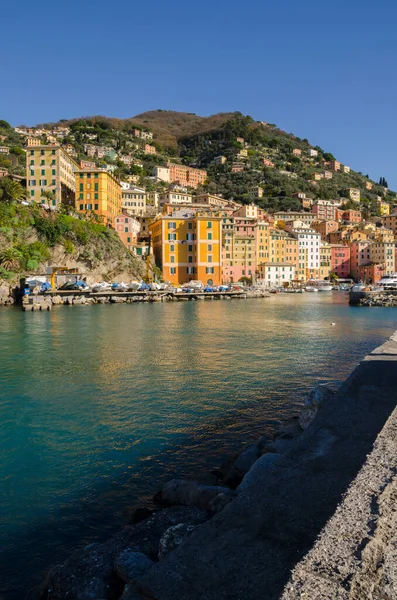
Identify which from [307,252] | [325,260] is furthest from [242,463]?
[325,260]

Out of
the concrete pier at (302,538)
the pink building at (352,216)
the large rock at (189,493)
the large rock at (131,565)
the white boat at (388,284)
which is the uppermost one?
the pink building at (352,216)

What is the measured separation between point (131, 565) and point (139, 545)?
67cm

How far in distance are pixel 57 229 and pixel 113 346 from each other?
1530 inches

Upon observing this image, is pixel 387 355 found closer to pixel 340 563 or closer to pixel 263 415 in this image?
pixel 263 415

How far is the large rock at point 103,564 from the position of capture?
4227mm

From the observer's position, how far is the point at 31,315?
36656mm

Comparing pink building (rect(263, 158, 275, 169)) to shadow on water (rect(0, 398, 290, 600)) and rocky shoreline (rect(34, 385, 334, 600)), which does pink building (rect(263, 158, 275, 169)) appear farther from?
rocky shoreline (rect(34, 385, 334, 600))

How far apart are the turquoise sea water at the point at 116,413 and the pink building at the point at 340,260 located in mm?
84441

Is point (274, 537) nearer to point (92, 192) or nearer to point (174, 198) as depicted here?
point (92, 192)

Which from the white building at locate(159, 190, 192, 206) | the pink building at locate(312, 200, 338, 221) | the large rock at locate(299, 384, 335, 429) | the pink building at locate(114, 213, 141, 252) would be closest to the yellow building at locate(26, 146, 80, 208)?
the pink building at locate(114, 213, 141, 252)

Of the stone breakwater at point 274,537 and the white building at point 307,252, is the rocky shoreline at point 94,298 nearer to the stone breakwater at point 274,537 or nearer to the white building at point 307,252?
the stone breakwater at point 274,537

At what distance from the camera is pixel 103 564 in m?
4.57

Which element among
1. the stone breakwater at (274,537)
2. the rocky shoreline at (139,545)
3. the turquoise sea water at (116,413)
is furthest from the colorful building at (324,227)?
the rocky shoreline at (139,545)

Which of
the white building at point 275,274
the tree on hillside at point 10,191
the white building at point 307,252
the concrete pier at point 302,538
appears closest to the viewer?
the concrete pier at point 302,538
